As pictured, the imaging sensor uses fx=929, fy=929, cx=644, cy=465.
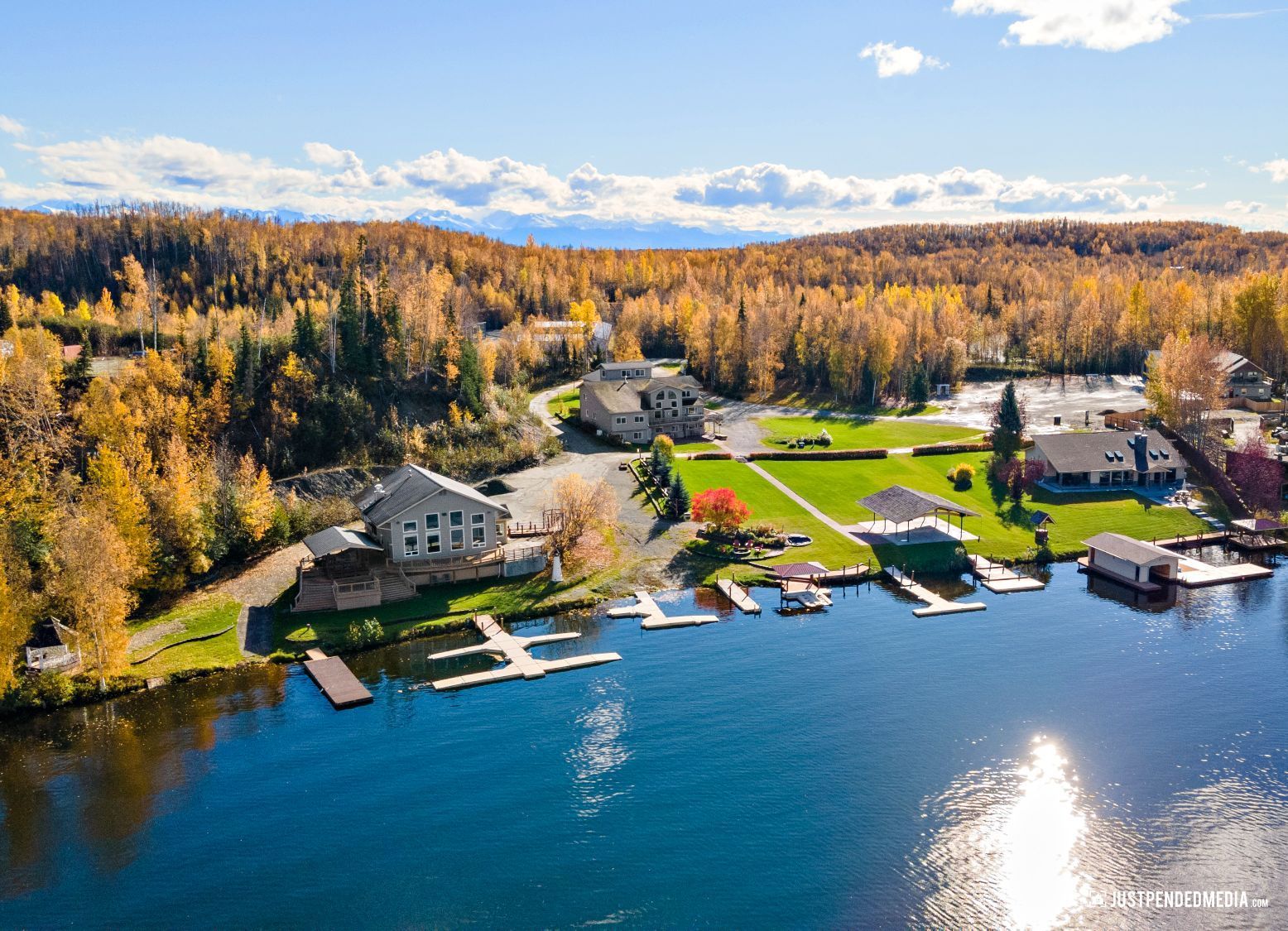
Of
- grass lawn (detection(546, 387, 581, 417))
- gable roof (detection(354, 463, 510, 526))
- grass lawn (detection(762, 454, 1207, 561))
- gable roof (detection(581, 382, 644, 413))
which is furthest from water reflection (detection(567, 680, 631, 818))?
grass lawn (detection(546, 387, 581, 417))

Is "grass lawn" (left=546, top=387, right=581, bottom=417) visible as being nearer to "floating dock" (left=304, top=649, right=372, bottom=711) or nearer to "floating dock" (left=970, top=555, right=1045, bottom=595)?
"floating dock" (left=970, top=555, right=1045, bottom=595)

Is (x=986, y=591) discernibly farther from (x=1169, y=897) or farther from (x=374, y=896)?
(x=374, y=896)

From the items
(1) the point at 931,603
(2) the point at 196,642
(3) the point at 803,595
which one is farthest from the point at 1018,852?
(2) the point at 196,642

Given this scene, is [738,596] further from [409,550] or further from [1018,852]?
[1018,852]

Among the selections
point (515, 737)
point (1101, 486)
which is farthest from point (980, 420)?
point (515, 737)

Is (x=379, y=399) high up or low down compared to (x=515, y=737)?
up

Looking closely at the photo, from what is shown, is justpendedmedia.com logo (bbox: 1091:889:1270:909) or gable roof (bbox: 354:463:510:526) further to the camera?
gable roof (bbox: 354:463:510:526)
